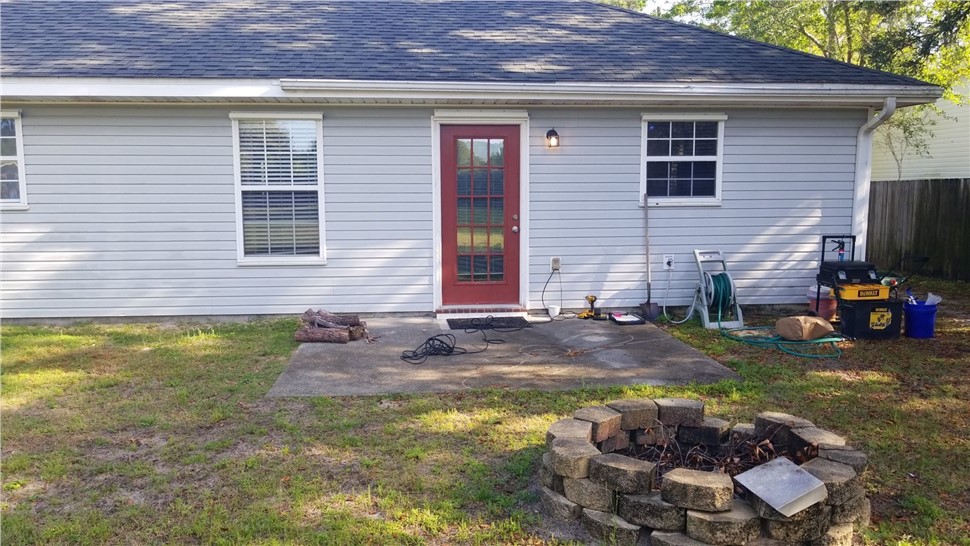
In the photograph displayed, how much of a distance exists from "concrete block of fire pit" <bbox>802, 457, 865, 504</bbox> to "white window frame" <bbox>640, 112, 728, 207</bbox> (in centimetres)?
509

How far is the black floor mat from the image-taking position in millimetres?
7000

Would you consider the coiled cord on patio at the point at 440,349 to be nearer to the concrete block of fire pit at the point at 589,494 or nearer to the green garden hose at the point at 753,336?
the green garden hose at the point at 753,336

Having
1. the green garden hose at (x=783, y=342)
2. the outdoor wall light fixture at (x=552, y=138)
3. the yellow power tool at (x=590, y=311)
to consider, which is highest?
the outdoor wall light fixture at (x=552, y=138)

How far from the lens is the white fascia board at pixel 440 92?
6.59 metres

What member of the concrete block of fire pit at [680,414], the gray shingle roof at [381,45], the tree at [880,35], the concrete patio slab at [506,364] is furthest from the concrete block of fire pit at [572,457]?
the tree at [880,35]

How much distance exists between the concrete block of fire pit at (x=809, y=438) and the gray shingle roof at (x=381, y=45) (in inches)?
189

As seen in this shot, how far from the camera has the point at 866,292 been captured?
6512 mm

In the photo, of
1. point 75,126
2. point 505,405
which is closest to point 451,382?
point 505,405

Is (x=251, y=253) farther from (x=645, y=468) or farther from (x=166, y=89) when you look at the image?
(x=645, y=468)

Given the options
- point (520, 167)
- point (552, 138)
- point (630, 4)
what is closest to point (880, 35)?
point (552, 138)

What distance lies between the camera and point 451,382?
509cm

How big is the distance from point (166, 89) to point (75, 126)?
4.20ft

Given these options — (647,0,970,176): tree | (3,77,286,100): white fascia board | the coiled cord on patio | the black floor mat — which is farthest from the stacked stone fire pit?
(647,0,970,176): tree

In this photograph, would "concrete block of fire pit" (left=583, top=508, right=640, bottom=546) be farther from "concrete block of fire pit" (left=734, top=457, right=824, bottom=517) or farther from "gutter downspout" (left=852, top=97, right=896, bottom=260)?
"gutter downspout" (left=852, top=97, right=896, bottom=260)
